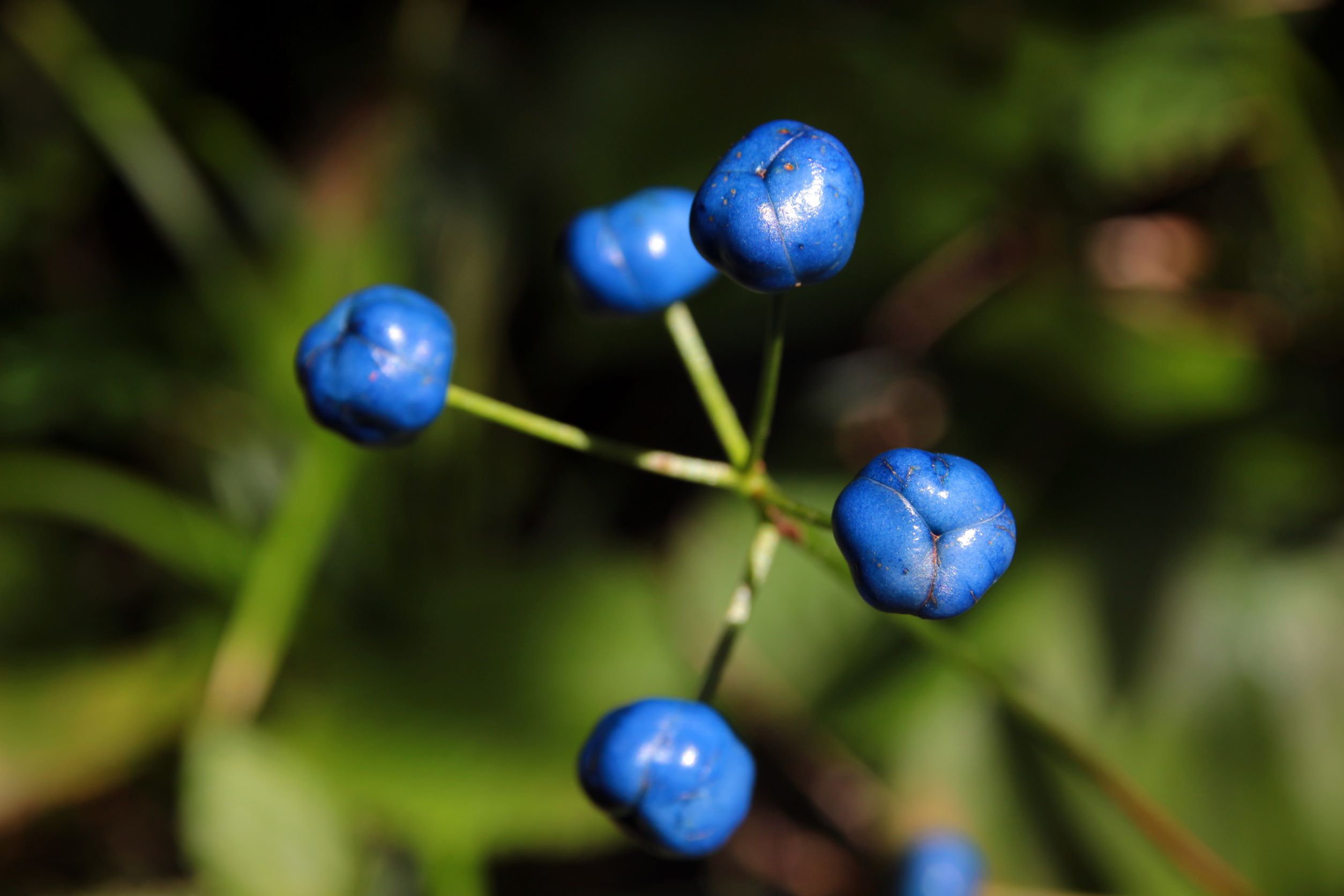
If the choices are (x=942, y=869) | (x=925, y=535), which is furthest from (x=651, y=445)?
(x=925, y=535)

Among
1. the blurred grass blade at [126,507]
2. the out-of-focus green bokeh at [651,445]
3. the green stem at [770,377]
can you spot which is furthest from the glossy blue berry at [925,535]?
the blurred grass blade at [126,507]

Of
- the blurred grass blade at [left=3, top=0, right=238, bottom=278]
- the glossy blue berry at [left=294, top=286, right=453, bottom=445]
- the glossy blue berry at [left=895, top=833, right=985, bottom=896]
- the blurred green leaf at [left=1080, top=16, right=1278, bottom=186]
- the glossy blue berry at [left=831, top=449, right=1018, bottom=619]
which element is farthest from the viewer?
the blurred grass blade at [left=3, top=0, right=238, bottom=278]

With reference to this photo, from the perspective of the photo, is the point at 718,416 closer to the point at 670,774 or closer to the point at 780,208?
the point at 780,208

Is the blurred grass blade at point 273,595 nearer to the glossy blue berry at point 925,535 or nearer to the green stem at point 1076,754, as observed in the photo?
the green stem at point 1076,754

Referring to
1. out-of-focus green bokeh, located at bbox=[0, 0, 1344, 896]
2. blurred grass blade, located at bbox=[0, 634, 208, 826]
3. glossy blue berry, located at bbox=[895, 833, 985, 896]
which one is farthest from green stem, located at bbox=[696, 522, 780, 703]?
blurred grass blade, located at bbox=[0, 634, 208, 826]

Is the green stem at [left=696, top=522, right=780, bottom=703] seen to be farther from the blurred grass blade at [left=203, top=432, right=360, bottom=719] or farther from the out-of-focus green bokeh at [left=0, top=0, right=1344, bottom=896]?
the blurred grass blade at [left=203, top=432, right=360, bottom=719]

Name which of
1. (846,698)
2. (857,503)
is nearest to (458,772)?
(846,698)
